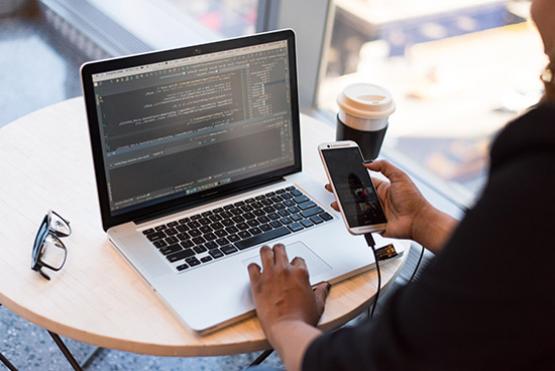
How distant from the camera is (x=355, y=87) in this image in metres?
1.44

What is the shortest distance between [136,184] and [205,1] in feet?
6.46

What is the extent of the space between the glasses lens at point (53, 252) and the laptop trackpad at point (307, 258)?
29 cm

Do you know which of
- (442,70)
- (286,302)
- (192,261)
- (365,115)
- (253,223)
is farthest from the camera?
(442,70)

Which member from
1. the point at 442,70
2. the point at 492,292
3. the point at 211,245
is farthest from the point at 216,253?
the point at 442,70

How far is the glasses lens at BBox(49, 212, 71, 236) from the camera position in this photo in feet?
3.68

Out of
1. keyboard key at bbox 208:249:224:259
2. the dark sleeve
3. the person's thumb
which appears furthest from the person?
keyboard key at bbox 208:249:224:259

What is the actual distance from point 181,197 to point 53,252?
9.1 inches

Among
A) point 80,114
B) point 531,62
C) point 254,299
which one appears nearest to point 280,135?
point 254,299

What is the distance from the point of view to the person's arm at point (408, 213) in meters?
1.13

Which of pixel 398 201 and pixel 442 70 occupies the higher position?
pixel 398 201

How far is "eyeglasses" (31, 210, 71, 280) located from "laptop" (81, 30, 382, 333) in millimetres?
81

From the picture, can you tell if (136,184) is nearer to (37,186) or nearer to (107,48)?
(37,186)

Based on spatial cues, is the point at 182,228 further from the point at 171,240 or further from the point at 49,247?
the point at 49,247

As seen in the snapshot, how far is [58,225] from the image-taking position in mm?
1140
